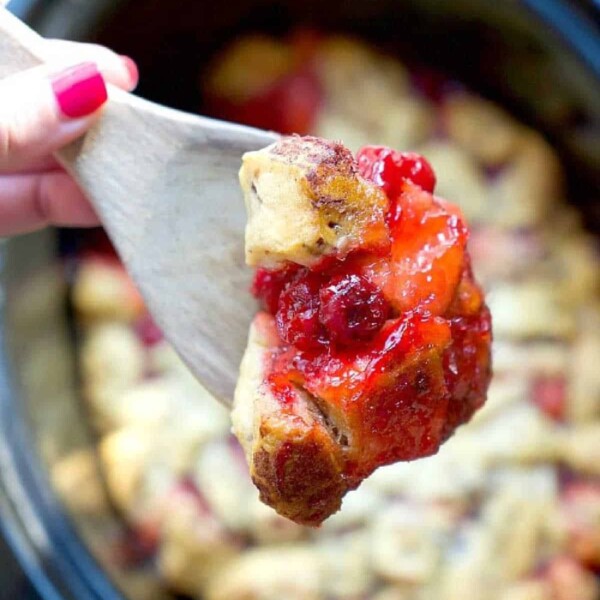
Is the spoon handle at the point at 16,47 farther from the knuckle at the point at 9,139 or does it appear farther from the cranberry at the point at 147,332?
the cranberry at the point at 147,332

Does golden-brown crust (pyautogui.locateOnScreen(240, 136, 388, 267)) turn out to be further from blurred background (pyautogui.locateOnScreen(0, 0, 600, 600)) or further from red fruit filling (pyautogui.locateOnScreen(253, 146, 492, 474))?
blurred background (pyautogui.locateOnScreen(0, 0, 600, 600))

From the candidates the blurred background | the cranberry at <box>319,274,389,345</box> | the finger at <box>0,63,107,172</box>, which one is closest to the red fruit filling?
the cranberry at <box>319,274,389,345</box>

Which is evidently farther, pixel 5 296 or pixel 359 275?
pixel 5 296

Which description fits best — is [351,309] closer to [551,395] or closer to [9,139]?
[9,139]

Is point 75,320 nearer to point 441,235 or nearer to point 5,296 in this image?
point 5,296

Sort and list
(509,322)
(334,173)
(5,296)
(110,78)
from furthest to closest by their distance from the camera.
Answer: (509,322) → (5,296) → (110,78) → (334,173)

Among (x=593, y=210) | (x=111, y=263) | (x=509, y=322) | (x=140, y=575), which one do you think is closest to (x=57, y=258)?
(x=111, y=263)

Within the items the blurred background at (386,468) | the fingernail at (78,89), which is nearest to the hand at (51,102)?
the fingernail at (78,89)
